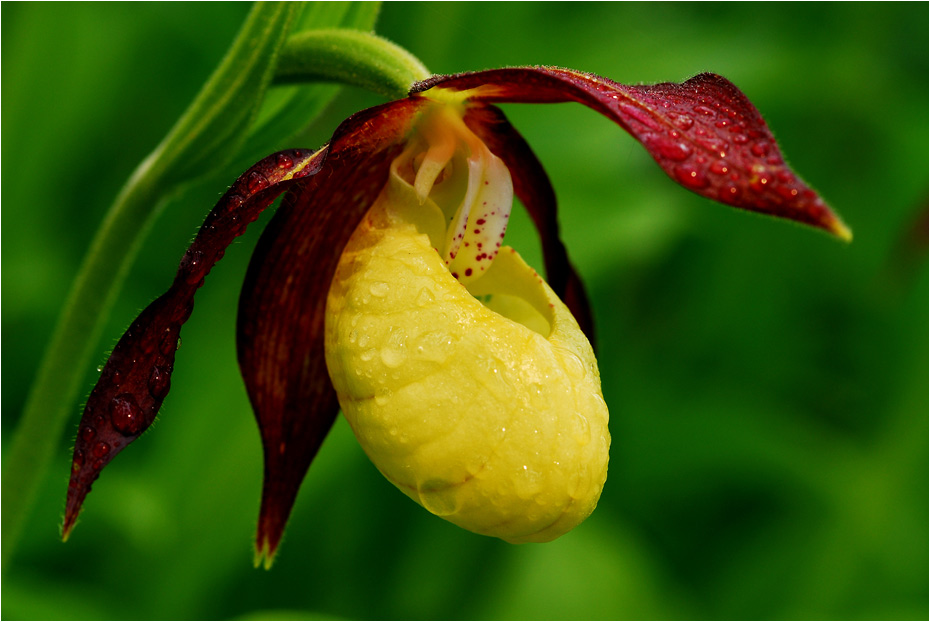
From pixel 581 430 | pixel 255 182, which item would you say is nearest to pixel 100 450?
pixel 255 182

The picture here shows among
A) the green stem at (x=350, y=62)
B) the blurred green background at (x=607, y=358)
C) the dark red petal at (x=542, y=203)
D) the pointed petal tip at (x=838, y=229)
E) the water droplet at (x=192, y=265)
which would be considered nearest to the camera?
the pointed petal tip at (x=838, y=229)

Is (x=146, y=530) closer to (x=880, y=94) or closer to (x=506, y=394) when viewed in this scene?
(x=506, y=394)

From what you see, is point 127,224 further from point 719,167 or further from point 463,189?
point 719,167

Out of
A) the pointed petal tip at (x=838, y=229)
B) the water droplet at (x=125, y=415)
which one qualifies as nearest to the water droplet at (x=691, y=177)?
the pointed petal tip at (x=838, y=229)

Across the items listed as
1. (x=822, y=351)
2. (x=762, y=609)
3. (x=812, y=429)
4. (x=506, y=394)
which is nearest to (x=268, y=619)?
(x=506, y=394)

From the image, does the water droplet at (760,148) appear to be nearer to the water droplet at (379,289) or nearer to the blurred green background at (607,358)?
the water droplet at (379,289)

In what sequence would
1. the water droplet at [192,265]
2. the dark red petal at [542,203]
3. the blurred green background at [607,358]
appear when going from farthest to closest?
the blurred green background at [607,358] → the dark red petal at [542,203] → the water droplet at [192,265]
